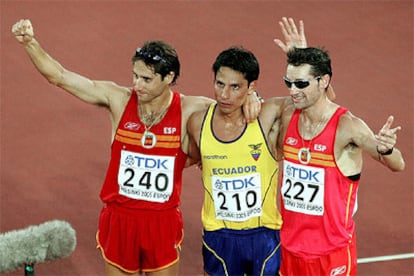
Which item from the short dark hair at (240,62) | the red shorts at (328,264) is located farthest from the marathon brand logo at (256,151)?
the red shorts at (328,264)

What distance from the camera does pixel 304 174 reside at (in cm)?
638

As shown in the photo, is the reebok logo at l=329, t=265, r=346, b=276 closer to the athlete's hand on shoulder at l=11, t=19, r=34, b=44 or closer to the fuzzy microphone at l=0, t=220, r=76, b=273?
the fuzzy microphone at l=0, t=220, r=76, b=273

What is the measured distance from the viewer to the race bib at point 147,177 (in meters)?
6.80

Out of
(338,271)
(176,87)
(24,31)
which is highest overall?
(176,87)

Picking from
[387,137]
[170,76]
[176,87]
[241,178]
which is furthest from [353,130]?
[176,87]

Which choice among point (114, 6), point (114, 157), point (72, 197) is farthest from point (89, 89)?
point (114, 6)

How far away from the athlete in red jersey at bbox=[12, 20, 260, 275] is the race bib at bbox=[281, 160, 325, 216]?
0.64m

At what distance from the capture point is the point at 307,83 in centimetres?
641

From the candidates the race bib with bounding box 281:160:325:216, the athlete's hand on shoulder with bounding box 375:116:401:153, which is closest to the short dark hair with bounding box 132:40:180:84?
the race bib with bounding box 281:160:325:216

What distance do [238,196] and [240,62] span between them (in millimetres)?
885

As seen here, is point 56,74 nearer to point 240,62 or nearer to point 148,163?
point 148,163

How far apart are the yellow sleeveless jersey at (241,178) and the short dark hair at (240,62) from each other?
13.2 inches

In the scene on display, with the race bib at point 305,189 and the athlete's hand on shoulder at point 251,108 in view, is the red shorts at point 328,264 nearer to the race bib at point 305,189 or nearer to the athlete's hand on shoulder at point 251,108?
the race bib at point 305,189

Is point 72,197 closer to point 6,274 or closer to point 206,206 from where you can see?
point 6,274
